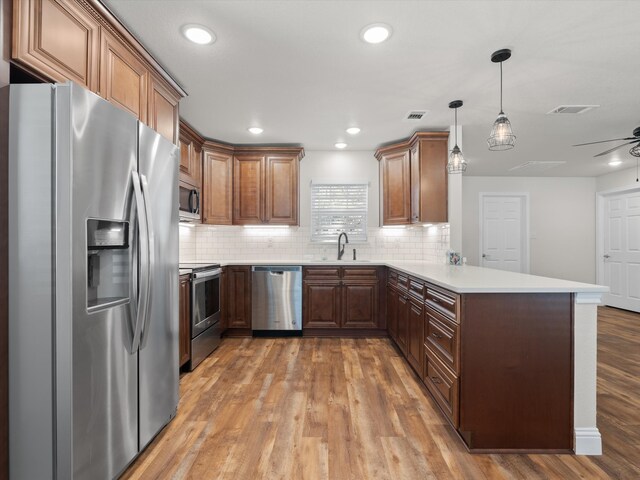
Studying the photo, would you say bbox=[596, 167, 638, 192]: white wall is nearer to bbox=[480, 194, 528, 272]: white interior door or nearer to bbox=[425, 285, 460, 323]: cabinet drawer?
bbox=[480, 194, 528, 272]: white interior door

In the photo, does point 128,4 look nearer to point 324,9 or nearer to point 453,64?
point 324,9

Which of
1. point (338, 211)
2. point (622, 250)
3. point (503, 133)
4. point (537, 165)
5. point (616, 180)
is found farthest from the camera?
point (616, 180)

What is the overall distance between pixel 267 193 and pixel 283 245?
819 mm

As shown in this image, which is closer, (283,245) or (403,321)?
(403,321)

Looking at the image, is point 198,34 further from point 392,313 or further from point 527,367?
point 392,313

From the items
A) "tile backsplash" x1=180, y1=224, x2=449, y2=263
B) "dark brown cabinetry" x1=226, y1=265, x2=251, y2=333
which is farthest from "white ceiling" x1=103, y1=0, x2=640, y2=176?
"dark brown cabinetry" x1=226, y1=265, x2=251, y2=333

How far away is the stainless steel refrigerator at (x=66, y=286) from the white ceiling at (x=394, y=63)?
0.99 meters

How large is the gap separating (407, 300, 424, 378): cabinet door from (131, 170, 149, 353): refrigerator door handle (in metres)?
1.95

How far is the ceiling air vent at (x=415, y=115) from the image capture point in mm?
3260

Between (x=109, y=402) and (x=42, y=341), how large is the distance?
16.3 inches

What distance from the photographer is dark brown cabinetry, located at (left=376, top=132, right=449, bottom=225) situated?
3.74 meters

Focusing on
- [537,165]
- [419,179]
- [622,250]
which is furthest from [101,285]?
[622,250]

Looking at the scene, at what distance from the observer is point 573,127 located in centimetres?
379

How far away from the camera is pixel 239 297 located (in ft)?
13.4
